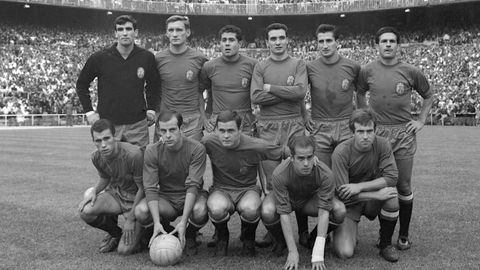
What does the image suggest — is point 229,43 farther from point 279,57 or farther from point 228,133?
point 228,133

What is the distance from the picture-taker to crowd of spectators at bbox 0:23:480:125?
2969cm

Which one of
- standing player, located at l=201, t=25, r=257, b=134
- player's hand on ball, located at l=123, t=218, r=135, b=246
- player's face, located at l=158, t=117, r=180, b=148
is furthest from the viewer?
standing player, located at l=201, t=25, r=257, b=134

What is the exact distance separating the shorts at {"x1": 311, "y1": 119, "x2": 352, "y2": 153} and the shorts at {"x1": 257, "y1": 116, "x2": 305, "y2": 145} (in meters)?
0.20

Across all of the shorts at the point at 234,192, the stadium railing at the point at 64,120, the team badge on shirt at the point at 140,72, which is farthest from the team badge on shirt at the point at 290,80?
the stadium railing at the point at 64,120

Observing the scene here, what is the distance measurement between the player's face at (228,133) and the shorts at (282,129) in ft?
2.89

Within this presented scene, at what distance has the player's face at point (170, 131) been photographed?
499cm

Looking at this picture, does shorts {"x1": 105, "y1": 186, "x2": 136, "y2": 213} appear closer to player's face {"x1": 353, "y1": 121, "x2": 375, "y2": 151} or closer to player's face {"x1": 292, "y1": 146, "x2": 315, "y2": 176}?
player's face {"x1": 292, "y1": 146, "x2": 315, "y2": 176}

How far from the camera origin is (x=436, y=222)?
21.0 ft

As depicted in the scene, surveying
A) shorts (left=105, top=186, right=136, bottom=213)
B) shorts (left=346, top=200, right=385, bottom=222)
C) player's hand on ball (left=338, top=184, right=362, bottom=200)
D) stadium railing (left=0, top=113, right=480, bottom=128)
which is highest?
player's hand on ball (left=338, top=184, right=362, bottom=200)

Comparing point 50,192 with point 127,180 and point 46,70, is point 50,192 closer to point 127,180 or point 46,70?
point 127,180

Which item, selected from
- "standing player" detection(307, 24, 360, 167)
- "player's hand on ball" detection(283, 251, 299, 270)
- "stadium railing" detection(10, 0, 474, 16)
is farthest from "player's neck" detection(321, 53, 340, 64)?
"stadium railing" detection(10, 0, 474, 16)

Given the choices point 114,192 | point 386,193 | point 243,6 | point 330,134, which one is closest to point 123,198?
point 114,192

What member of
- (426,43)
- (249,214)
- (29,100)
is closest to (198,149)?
(249,214)

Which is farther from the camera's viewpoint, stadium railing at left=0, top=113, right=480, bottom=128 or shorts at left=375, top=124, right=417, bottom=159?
stadium railing at left=0, top=113, right=480, bottom=128
